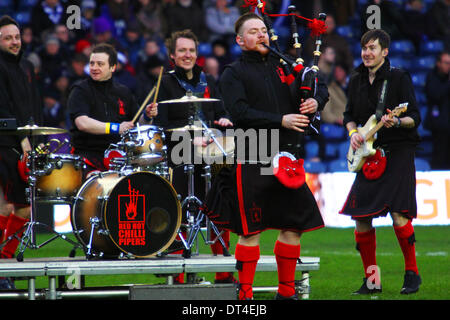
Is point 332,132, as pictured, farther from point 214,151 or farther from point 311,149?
point 214,151

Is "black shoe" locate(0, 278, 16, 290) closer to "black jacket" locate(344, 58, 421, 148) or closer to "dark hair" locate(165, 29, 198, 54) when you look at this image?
"dark hair" locate(165, 29, 198, 54)

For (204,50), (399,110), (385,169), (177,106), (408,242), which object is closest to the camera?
(399,110)

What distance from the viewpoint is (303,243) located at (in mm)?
12766

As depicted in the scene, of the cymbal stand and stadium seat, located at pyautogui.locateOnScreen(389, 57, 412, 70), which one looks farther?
stadium seat, located at pyautogui.locateOnScreen(389, 57, 412, 70)

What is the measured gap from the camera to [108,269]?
7.26m

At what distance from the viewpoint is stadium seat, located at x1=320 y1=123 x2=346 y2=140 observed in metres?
17.0

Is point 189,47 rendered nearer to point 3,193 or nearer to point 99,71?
point 99,71

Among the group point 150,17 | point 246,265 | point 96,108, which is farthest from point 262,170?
point 150,17

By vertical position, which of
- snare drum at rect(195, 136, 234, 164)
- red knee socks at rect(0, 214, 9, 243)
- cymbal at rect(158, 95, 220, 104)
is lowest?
red knee socks at rect(0, 214, 9, 243)

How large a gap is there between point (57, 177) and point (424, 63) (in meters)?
12.7

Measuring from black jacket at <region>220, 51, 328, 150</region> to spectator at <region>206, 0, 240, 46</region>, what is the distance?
38.8 ft

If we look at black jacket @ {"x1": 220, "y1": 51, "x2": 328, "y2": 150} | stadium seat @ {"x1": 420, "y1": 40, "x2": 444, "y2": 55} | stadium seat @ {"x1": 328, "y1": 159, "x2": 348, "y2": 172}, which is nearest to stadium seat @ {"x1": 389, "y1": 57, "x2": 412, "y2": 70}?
stadium seat @ {"x1": 420, "y1": 40, "x2": 444, "y2": 55}
